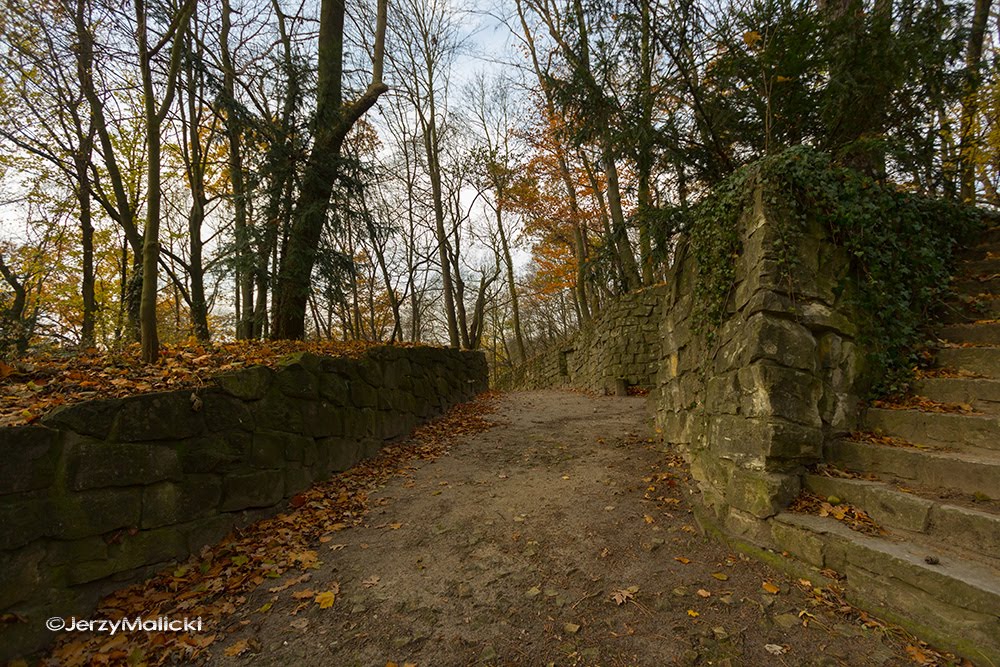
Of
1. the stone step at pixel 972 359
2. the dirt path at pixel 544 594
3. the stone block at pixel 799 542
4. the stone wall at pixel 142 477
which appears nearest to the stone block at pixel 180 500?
the stone wall at pixel 142 477

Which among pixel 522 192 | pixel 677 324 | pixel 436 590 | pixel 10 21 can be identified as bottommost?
pixel 436 590

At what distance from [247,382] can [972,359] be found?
5.39 meters

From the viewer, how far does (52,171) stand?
32.3 feet

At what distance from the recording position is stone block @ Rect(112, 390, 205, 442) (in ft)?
9.06

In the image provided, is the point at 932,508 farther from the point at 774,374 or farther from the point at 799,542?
the point at 774,374

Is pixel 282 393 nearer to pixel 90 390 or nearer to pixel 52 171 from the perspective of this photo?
pixel 90 390

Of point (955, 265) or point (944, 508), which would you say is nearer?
point (944, 508)

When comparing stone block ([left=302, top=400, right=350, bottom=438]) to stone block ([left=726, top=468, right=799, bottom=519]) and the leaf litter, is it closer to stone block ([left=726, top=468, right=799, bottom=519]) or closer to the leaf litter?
the leaf litter

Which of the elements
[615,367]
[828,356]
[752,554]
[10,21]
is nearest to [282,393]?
[752,554]

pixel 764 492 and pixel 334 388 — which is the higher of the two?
pixel 334 388

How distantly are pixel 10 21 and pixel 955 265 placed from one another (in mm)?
11123

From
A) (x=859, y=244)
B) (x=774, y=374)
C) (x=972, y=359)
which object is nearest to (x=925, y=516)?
(x=774, y=374)

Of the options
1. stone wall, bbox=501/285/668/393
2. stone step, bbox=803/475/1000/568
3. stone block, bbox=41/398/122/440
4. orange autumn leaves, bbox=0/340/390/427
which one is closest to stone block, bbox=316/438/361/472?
orange autumn leaves, bbox=0/340/390/427

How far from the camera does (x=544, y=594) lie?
104 inches
